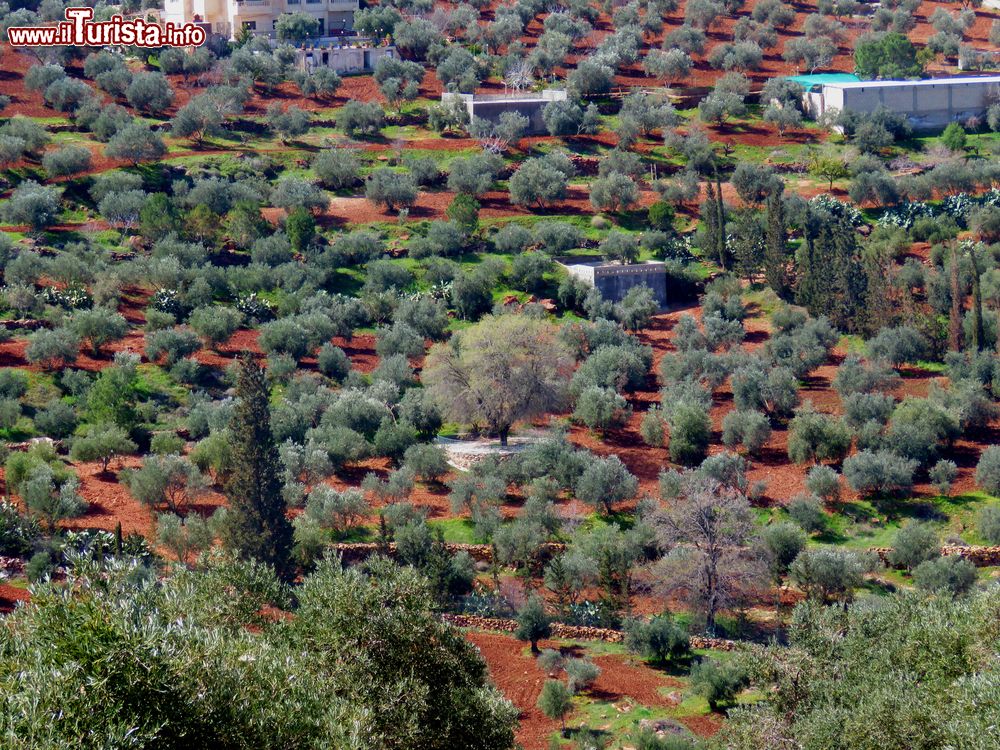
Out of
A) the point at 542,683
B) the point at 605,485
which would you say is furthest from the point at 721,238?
the point at 542,683

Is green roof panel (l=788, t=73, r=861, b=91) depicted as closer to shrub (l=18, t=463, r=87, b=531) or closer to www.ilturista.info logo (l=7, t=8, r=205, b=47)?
www.ilturista.info logo (l=7, t=8, r=205, b=47)

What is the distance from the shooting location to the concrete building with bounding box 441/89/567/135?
81.4 m

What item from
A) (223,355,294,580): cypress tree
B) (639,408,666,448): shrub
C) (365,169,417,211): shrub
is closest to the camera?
(223,355,294,580): cypress tree

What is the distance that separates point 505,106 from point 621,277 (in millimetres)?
22148

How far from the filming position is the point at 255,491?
37750mm

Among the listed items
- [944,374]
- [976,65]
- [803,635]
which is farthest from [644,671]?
[976,65]

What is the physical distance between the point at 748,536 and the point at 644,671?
6760 millimetres

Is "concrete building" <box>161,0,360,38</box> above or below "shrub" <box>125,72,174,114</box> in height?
above

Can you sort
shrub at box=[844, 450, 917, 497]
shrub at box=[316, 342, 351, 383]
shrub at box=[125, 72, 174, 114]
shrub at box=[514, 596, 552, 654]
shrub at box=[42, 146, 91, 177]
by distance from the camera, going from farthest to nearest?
shrub at box=[125, 72, 174, 114], shrub at box=[42, 146, 91, 177], shrub at box=[316, 342, 351, 383], shrub at box=[844, 450, 917, 497], shrub at box=[514, 596, 552, 654]

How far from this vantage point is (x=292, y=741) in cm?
1642

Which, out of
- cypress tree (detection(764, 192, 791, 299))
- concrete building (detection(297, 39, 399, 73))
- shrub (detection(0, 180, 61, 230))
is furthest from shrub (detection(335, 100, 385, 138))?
cypress tree (detection(764, 192, 791, 299))

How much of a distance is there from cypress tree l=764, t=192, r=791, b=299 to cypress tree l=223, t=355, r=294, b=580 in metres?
30.5

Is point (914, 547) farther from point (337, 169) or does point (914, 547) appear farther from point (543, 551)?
point (337, 169)

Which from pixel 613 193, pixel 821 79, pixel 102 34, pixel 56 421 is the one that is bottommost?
pixel 56 421
